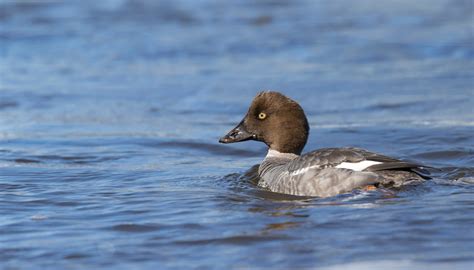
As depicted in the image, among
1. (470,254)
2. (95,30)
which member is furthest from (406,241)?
(95,30)

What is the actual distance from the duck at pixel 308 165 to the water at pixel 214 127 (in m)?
0.14

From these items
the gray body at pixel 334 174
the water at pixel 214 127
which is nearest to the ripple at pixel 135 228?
the water at pixel 214 127

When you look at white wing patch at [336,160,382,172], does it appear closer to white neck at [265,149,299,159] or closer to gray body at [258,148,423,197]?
gray body at [258,148,423,197]

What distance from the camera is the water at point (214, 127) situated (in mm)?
6918

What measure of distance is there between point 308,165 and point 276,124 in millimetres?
1151

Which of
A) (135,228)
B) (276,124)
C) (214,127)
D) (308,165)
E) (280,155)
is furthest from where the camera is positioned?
(214,127)

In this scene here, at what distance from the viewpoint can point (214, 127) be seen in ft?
42.1

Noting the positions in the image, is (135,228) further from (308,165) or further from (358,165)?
(358,165)

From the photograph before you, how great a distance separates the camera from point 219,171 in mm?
10258

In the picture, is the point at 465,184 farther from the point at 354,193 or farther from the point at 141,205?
the point at 141,205

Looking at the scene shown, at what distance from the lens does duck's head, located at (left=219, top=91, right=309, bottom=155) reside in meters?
9.65

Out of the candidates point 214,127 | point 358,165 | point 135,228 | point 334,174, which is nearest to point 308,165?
point 334,174

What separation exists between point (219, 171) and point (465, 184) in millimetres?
2747

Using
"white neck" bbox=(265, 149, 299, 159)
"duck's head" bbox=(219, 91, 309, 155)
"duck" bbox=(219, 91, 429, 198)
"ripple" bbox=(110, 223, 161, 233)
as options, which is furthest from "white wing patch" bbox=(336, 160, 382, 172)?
"ripple" bbox=(110, 223, 161, 233)
